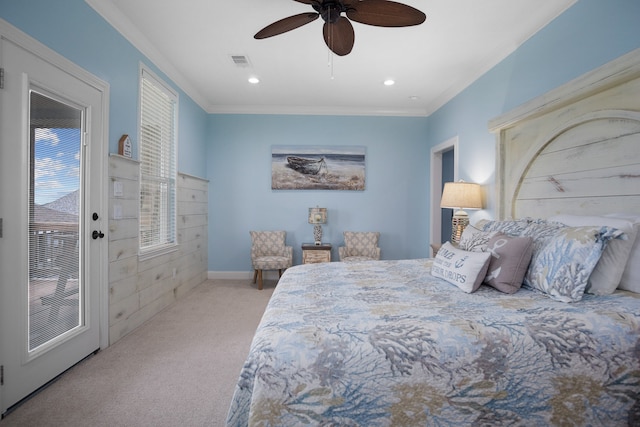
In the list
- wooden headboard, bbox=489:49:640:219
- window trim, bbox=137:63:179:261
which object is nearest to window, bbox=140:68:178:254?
window trim, bbox=137:63:179:261

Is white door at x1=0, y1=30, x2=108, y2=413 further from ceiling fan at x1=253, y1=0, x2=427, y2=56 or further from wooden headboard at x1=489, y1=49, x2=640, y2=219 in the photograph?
wooden headboard at x1=489, y1=49, x2=640, y2=219

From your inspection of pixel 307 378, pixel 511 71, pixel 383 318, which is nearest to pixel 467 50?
pixel 511 71

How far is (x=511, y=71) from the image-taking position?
2.81 metres

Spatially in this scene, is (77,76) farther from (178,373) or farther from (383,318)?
(383,318)

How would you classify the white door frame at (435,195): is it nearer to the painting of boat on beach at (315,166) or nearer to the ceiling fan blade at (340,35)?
the painting of boat on beach at (315,166)

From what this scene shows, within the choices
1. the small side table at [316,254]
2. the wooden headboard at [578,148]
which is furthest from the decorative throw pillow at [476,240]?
the small side table at [316,254]

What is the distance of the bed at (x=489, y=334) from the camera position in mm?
1066

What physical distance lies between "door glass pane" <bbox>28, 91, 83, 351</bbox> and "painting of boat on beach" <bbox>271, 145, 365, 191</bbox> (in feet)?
9.39

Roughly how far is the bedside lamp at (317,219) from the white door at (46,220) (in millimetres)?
2681

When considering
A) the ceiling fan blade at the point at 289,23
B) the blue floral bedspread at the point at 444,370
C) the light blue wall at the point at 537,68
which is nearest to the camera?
the blue floral bedspread at the point at 444,370

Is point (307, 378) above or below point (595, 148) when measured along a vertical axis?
below

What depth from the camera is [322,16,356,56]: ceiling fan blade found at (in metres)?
2.08

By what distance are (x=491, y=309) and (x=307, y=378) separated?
0.87m

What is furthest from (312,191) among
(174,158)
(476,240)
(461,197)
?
(476,240)
